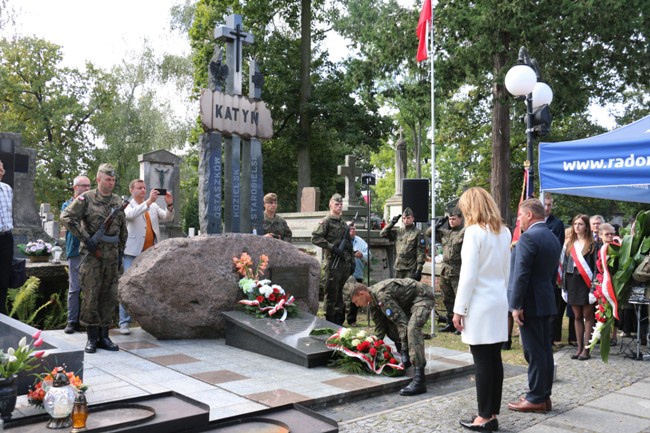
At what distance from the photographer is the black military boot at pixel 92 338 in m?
6.36

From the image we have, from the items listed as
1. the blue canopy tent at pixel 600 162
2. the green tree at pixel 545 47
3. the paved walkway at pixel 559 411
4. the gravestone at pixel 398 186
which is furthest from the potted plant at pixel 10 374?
the gravestone at pixel 398 186

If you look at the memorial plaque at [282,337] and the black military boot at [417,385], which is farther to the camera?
the memorial plaque at [282,337]

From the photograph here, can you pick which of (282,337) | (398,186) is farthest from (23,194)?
(398,186)

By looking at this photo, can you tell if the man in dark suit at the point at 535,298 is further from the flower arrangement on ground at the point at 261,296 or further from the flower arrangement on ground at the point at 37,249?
the flower arrangement on ground at the point at 37,249

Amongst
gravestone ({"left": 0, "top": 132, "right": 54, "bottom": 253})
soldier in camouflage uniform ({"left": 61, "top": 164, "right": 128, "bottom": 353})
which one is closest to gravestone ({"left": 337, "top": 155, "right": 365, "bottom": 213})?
gravestone ({"left": 0, "top": 132, "right": 54, "bottom": 253})

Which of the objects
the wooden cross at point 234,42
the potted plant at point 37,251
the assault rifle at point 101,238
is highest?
the wooden cross at point 234,42

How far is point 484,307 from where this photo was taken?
4414 mm

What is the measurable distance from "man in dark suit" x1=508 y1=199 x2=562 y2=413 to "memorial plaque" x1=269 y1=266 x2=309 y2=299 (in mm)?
3728

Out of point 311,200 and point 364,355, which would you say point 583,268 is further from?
point 311,200

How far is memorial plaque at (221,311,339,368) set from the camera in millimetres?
6129

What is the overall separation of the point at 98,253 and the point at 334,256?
3620 millimetres

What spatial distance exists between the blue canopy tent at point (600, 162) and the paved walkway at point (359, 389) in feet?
7.07

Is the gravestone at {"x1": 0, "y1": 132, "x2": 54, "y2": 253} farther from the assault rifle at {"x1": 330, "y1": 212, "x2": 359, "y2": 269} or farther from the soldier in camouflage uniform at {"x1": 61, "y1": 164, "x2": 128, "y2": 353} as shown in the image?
the assault rifle at {"x1": 330, "y1": 212, "x2": 359, "y2": 269}

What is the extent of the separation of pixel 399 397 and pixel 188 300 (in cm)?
306
